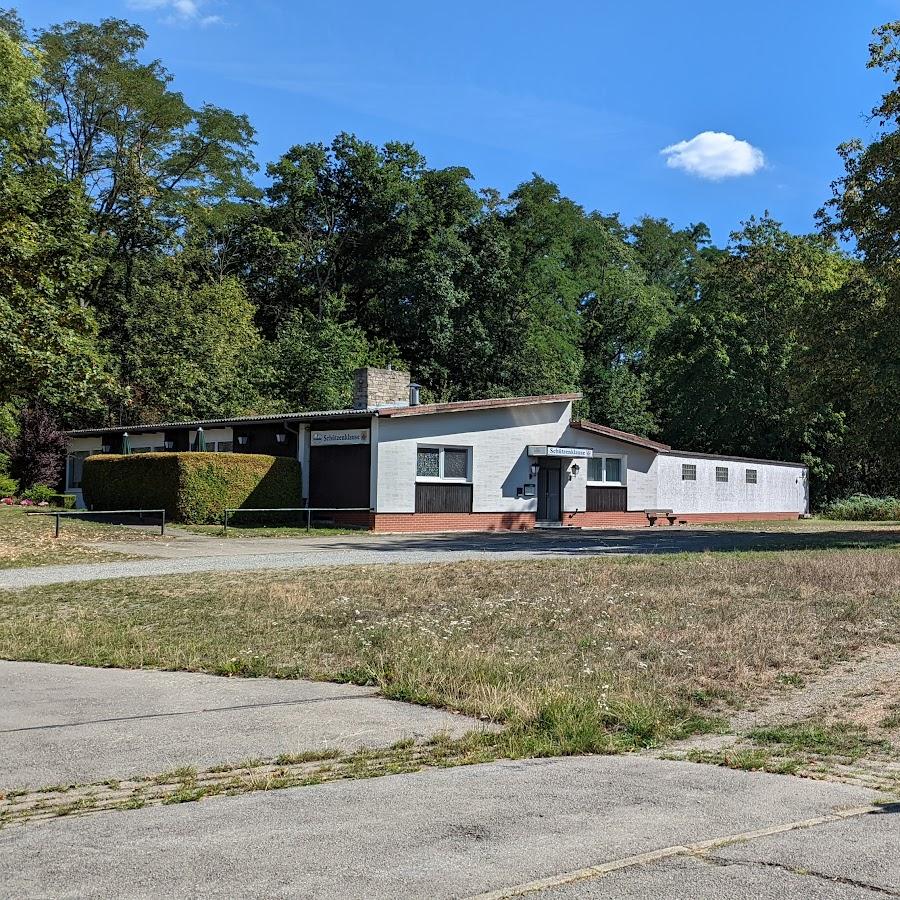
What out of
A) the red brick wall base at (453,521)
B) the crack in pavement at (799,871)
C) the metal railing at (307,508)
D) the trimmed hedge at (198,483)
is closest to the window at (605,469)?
the red brick wall base at (453,521)

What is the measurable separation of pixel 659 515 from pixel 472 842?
3332cm

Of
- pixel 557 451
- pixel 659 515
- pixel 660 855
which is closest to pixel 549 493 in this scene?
pixel 557 451

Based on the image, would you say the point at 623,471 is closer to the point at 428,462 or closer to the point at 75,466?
the point at 428,462

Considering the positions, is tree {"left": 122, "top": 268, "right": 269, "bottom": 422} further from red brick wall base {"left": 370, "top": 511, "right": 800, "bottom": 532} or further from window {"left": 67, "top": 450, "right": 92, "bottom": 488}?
red brick wall base {"left": 370, "top": 511, "right": 800, "bottom": 532}

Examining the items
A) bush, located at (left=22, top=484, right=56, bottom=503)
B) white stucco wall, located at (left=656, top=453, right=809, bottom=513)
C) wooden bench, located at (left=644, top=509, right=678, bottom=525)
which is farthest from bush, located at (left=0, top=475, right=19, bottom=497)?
white stucco wall, located at (left=656, top=453, right=809, bottom=513)

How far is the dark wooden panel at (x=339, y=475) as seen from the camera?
2889 cm

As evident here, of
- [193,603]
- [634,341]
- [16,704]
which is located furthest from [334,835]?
[634,341]

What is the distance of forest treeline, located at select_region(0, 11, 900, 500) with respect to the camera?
44.4 meters

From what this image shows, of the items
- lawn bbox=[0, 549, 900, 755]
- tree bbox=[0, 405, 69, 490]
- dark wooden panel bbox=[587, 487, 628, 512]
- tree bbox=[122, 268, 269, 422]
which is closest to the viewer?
lawn bbox=[0, 549, 900, 755]

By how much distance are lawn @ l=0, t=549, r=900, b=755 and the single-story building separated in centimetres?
1300

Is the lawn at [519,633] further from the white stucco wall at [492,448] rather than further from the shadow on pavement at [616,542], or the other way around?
the white stucco wall at [492,448]

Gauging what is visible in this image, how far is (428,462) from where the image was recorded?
1172 inches

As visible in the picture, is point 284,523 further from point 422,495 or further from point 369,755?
point 369,755

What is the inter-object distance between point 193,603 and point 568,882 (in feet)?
31.3
